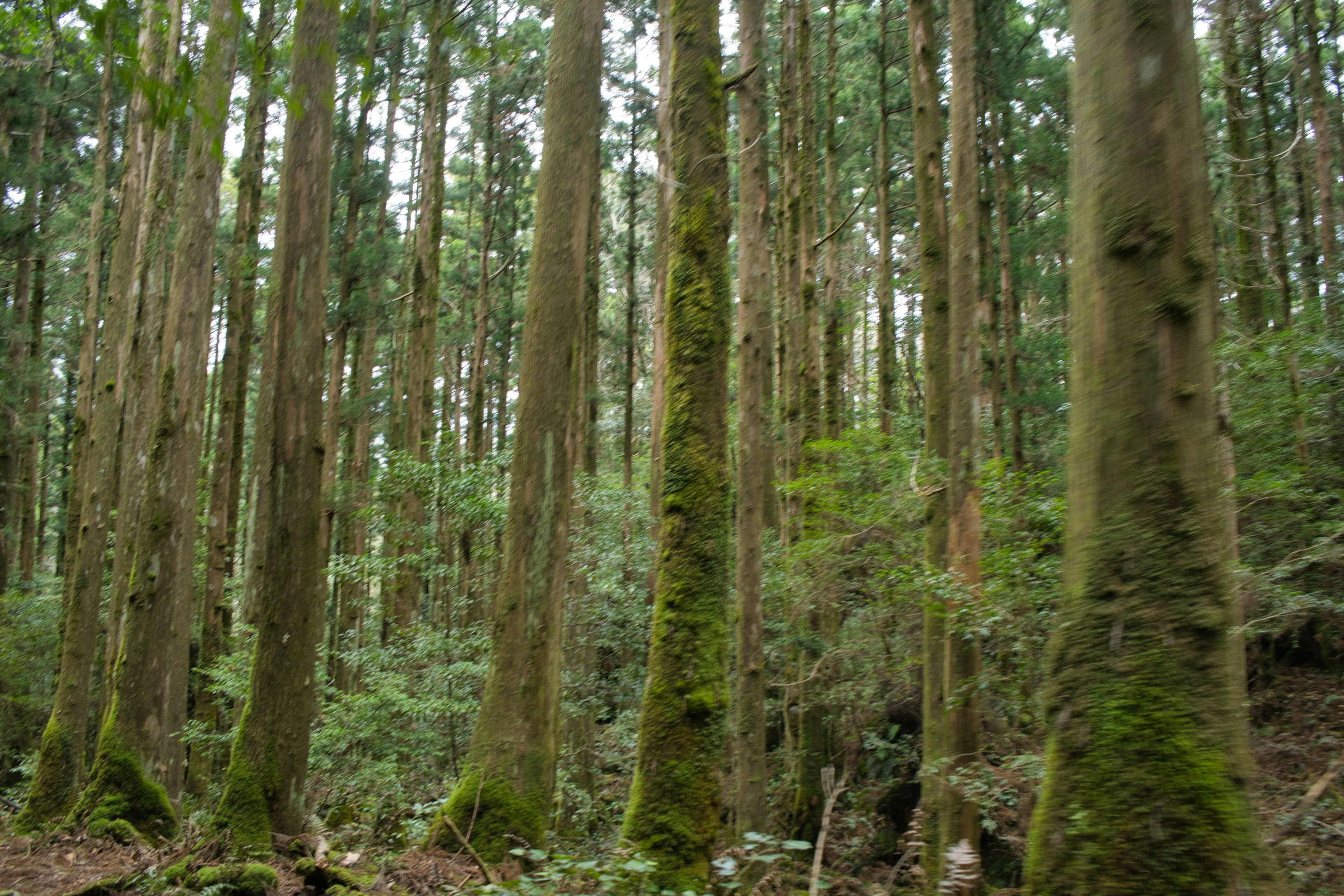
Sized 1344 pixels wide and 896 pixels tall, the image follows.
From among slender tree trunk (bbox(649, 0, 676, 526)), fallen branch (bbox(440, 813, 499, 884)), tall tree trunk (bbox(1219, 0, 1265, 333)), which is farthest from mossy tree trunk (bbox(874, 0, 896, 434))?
fallen branch (bbox(440, 813, 499, 884))

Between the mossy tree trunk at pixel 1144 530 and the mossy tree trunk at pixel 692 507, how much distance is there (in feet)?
7.32

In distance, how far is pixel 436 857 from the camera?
5605 mm

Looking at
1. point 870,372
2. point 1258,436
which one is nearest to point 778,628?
point 1258,436

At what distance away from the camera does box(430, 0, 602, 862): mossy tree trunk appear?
20.1 feet

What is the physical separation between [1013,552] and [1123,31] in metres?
6.09

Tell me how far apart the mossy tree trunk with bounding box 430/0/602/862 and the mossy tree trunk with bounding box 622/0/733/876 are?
1.33 m

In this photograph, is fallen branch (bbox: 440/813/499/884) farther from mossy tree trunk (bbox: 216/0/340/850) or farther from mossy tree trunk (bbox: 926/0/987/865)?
mossy tree trunk (bbox: 926/0/987/865)

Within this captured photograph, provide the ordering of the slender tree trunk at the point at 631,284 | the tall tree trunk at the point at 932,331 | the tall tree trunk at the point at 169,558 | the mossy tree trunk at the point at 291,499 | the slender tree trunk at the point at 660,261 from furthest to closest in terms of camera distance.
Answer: the slender tree trunk at the point at 631,284 → the slender tree trunk at the point at 660,261 → the tall tree trunk at the point at 932,331 → the tall tree trunk at the point at 169,558 → the mossy tree trunk at the point at 291,499

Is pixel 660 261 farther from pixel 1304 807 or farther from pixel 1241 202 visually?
pixel 1304 807

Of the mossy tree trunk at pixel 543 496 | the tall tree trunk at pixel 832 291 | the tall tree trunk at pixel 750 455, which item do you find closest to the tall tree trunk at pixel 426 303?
the tall tree trunk at pixel 832 291

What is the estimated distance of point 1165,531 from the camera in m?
3.06

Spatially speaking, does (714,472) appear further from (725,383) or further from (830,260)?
(830,260)

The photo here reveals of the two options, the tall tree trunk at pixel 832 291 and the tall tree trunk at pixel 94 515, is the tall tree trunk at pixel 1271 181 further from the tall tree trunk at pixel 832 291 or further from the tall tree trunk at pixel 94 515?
the tall tree trunk at pixel 94 515

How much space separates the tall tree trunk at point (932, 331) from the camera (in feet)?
28.8
